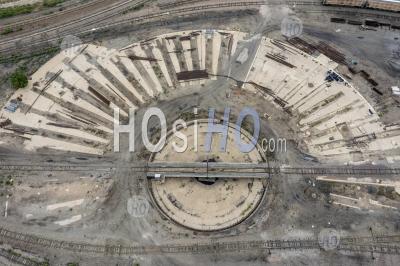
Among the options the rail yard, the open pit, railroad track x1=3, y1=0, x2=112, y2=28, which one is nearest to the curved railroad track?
the rail yard

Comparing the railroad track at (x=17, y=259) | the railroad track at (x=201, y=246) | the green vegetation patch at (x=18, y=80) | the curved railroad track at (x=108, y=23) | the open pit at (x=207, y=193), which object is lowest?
the railroad track at (x=17, y=259)

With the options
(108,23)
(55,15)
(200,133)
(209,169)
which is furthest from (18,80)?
(209,169)

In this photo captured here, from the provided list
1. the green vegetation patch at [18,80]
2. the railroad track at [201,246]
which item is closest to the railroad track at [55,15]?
the green vegetation patch at [18,80]

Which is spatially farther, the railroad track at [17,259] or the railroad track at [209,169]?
the railroad track at [209,169]

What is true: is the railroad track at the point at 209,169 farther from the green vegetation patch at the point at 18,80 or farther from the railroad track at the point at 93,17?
the railroad track at the point at 93,17

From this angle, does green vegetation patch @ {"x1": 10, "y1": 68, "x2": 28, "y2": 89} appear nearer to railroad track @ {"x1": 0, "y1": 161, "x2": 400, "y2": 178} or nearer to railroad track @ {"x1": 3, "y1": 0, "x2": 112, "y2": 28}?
railroad track @ {"x1": 0, "y1": 161, "x2": 400, "y2": 178}

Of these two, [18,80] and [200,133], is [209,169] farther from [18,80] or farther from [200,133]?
[18,80]

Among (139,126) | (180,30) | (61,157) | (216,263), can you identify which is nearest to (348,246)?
(216,263)
